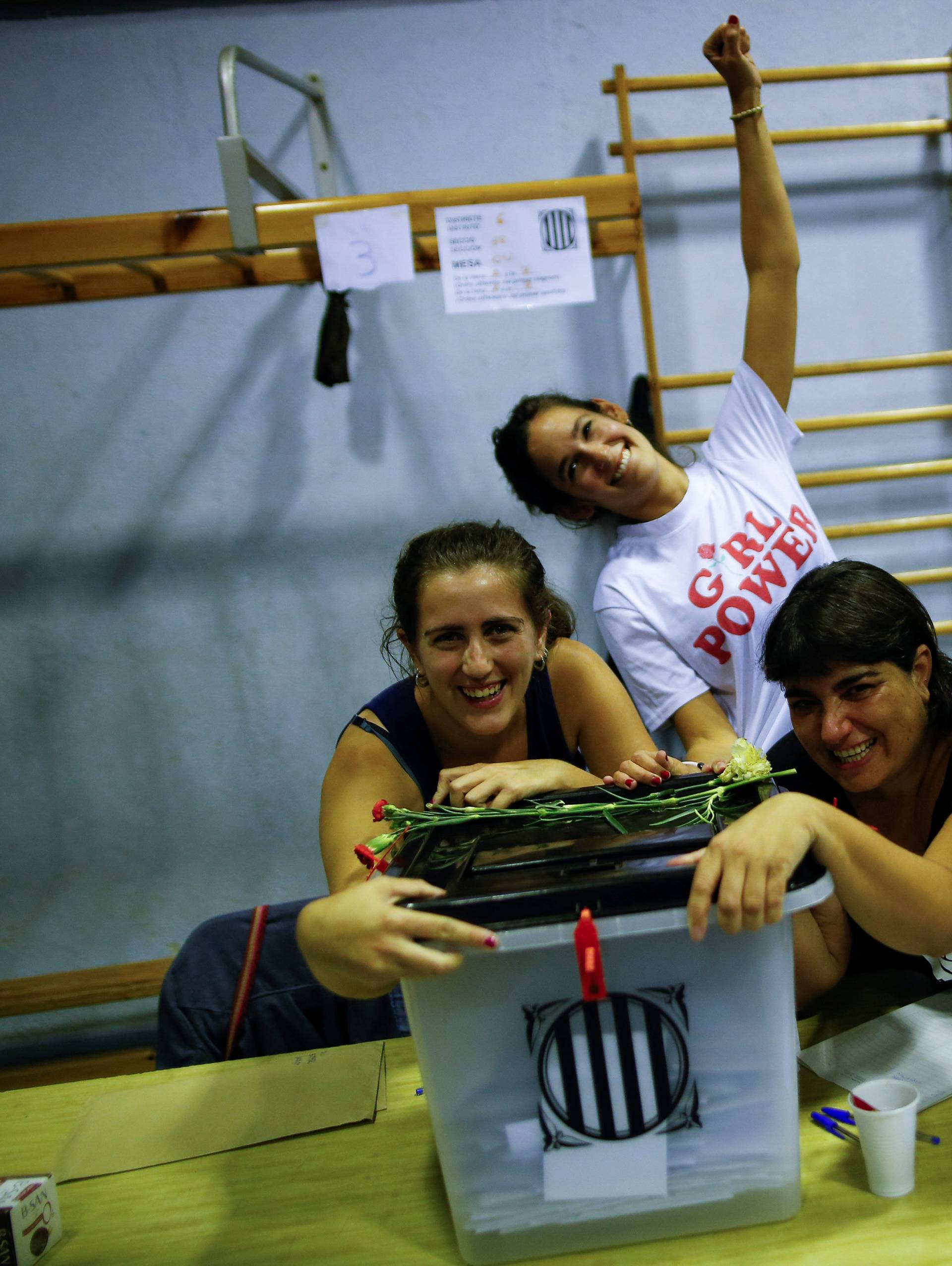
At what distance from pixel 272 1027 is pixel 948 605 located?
5.70 feet

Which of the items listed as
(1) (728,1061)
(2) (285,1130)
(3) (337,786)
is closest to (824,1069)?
(1) (728,1061)

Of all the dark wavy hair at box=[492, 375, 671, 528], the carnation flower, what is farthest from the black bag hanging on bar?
the carnation flower

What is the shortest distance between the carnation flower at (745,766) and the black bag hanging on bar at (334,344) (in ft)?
3.84

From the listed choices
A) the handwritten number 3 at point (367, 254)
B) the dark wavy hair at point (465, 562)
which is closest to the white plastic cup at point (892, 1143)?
the dark wavy hair at point (465, 562)

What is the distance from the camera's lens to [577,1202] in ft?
2.13

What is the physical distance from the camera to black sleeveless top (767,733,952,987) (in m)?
1.00

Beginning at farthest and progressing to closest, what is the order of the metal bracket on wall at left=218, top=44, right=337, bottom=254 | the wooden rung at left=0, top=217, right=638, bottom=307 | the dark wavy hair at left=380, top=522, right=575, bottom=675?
the wooden rung at left=0, top=217, right=638, bottom=307 → the metal bracket on wall at left=218, top=44, right=337, bottom=254 → the dark wavy hair at left=380, top=522, right=575, bottom=675

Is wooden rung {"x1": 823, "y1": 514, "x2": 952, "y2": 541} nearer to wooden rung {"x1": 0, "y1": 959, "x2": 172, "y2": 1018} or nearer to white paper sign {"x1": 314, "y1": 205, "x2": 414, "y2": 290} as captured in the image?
white paper sign {"x1": 314, "y1": 205, "x2": 414, "y2": 290}

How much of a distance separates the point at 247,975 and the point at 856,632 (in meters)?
0.92

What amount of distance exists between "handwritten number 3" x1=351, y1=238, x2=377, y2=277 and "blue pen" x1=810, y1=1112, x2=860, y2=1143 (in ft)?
4.30

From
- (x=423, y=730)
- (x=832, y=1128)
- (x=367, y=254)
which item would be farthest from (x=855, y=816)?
(x=367, y=254)

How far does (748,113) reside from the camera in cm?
151

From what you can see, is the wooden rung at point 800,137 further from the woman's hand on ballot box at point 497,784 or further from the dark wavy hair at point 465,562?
the woman's hand on ballot box at point 497,784

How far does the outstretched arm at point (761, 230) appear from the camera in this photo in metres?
1.49
